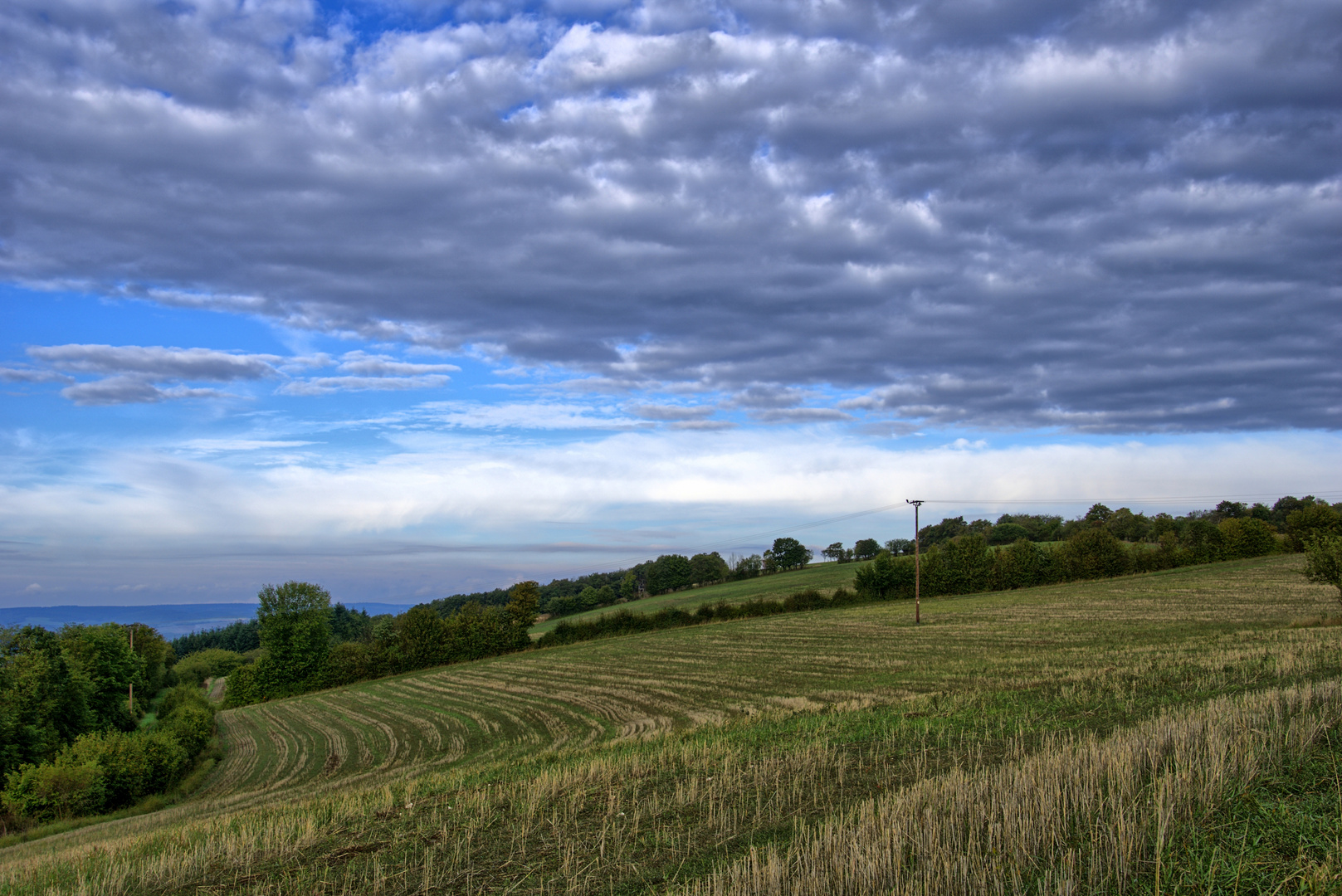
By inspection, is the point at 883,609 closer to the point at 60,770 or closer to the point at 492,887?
the point at 60,770

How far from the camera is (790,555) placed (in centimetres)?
15062

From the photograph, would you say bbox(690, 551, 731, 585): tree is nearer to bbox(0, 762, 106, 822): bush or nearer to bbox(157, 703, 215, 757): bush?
bbox(157, 703, 215, 757): bush

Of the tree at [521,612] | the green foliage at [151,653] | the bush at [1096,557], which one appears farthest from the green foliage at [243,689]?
the bush at [1096,557]

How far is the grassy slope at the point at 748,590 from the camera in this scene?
102 m

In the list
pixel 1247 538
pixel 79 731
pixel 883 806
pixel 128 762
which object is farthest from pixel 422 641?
pixel 1247 538

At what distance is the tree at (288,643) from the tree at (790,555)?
88.6 meters

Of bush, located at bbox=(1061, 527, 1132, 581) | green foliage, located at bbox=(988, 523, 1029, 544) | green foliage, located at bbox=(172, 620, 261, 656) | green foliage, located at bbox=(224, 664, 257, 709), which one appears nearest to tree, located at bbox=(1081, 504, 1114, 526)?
green foliage, located at bbox=(988, 523, 1029, 544)

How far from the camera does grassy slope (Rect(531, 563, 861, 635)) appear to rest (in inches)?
4035

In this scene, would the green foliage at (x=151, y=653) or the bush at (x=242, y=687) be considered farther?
the green foliage at (x=151, y=653)

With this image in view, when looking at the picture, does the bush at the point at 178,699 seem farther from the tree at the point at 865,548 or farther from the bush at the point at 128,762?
the tree at the point at 865,548

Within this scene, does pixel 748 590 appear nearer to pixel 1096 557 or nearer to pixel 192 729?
pixel 1096 557

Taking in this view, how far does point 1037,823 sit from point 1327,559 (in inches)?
1789

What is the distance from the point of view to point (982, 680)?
26.8 m

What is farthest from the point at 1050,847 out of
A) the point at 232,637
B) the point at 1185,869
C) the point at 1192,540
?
the point at 232,637
